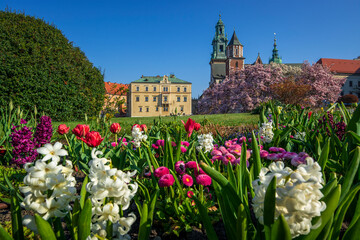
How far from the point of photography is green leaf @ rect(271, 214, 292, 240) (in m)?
0.70

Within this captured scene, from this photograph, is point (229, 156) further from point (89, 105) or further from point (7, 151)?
point (89, 105)

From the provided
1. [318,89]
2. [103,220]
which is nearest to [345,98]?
[318,89]

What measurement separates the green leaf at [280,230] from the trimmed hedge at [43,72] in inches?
298

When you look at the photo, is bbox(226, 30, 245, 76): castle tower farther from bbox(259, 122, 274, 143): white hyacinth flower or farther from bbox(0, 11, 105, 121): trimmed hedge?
bbox(259, 122, 274, 143): white hyacinth flower

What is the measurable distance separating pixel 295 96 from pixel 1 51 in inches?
663

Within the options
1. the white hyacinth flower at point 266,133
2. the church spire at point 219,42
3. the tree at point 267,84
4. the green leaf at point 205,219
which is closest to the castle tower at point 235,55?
the church spire at point 219,42

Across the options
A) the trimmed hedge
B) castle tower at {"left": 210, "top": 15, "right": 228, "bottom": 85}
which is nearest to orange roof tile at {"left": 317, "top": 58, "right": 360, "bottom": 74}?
castle tower at {"left": 210, "top": 15, "right": 228, "bottom": 85}

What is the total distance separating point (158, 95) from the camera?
53.4 m

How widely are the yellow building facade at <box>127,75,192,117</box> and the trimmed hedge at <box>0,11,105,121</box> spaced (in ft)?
146

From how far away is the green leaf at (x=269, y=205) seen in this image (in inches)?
27.5

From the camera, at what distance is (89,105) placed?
831 centimetres

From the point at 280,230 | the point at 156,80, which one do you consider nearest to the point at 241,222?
the point at 280,230

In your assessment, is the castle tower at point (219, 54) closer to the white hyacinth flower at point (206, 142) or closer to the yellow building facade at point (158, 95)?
the yellow building facade at point (158, 95)

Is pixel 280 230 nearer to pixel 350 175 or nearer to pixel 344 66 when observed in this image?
pixel 350 175
